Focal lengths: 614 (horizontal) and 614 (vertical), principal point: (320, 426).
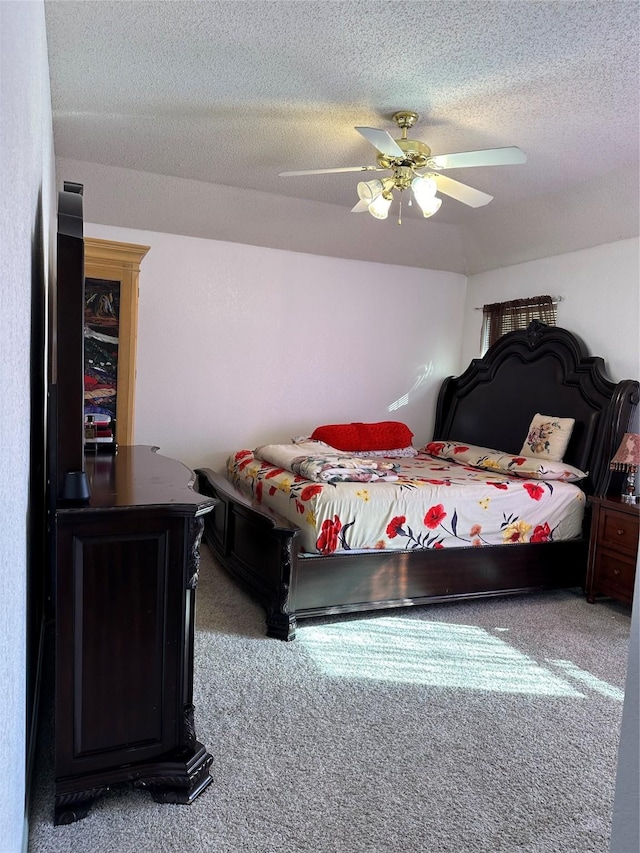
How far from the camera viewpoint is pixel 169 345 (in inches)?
187

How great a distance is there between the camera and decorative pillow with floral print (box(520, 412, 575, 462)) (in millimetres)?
4160

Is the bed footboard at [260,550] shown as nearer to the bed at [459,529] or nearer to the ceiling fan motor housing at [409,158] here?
the bed at [459,529]

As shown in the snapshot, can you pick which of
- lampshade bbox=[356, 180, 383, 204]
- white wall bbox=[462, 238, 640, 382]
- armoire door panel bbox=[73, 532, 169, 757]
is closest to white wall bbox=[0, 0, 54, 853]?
armoire door panel bbox=[73, 532, 169, 757]

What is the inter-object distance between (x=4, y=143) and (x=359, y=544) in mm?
2576

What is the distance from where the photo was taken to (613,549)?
358cm

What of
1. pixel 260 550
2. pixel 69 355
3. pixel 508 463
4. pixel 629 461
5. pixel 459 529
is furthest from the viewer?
pixel 508 463

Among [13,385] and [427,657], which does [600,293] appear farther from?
[13,385]

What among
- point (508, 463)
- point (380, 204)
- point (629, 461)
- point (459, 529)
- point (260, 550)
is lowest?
point (260, 550)

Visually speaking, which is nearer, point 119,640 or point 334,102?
point 119,640

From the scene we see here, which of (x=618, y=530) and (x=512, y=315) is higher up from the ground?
(x=512, y=315)

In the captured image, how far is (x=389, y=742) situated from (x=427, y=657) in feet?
2.41

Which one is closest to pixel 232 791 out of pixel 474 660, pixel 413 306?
pixel 474 660

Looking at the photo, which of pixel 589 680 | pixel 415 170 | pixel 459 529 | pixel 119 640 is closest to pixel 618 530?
pixel 459 529

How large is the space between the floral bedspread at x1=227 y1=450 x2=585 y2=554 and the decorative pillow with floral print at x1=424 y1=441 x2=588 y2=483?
2.8 inches
